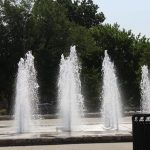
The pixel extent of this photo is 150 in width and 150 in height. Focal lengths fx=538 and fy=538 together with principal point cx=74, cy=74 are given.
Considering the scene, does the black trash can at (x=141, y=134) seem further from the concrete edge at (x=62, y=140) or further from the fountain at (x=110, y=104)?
the fountain at (x=110, y=104)

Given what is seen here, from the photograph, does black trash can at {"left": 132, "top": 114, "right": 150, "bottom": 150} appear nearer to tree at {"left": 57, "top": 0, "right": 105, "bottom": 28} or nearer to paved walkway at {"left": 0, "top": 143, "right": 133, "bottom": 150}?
paved walkway at {"left": 0, "top": 143, "right": 133, "bottom": 150}

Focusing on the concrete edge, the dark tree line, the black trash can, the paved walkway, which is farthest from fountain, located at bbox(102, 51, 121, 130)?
the dark tree line

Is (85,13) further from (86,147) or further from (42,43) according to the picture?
(86,147)

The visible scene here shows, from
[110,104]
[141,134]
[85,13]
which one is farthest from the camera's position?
[85,13]

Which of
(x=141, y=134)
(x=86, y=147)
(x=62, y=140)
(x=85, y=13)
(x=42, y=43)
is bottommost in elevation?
(x=86, y=147)

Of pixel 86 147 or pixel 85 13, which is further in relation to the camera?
pixel 85 13

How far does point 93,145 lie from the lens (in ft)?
43.0

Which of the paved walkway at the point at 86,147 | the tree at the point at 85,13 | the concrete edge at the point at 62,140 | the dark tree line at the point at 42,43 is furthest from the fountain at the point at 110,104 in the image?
the tree at the point at 85,13

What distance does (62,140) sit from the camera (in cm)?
1366

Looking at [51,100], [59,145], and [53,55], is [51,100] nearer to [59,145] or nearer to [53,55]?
[53,55]

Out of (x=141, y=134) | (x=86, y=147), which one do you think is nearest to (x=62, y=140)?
(x=86, y=147)

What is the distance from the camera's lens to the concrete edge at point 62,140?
13.5 metres

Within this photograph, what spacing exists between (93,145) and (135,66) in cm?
3780

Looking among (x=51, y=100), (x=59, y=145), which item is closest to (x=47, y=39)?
(x=51, y=100)
